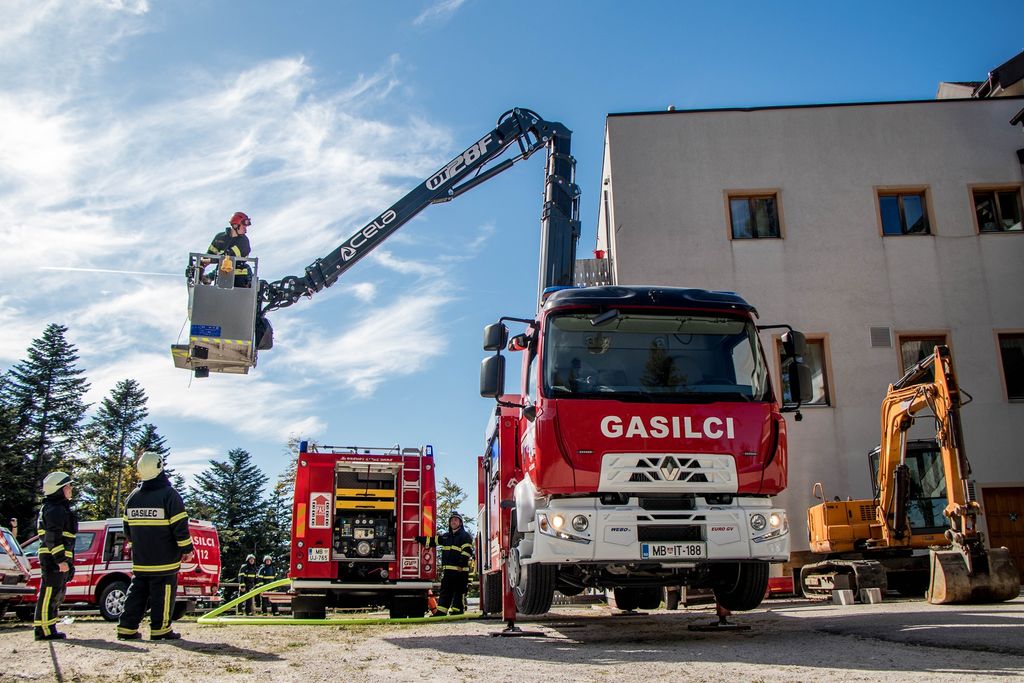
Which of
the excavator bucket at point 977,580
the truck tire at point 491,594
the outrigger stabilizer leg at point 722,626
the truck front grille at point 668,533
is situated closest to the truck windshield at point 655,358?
the truck front grille at point 668,533

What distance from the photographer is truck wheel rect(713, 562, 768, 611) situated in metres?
7.76

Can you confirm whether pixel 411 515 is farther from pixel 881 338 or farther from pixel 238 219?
pixel 881 338

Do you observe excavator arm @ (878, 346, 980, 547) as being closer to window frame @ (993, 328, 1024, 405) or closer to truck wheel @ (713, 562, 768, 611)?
truck wheel @ (713, 562, 768, 611)

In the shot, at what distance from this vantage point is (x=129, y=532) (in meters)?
8.59

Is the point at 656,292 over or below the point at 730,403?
over

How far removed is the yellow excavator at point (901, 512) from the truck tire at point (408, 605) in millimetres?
6602

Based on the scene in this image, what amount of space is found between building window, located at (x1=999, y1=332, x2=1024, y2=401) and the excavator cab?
15.0 meters

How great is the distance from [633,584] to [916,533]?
8.23m

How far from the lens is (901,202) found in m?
19.3

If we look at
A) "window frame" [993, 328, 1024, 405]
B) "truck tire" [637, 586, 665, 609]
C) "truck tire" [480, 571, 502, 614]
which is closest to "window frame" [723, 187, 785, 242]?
"window frame" [993, 328, 1024, 405]

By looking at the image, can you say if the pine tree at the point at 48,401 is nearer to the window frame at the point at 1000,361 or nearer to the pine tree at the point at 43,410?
the pine tree at the point at 43,410

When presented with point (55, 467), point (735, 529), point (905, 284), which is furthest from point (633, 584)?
point (55, 467)

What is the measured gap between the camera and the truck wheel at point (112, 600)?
16.3m

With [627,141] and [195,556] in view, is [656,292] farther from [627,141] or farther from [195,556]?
[195,556]
